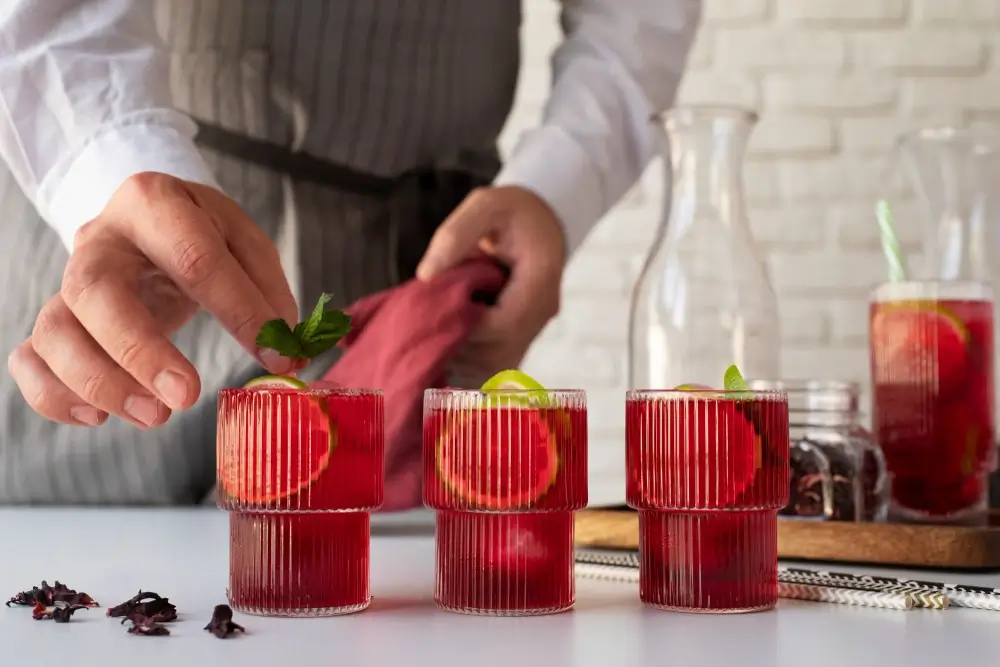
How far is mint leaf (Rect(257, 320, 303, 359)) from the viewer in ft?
2.38

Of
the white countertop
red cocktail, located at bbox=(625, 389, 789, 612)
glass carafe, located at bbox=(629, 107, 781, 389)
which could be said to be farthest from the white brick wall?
red cocktail, located at bbox=(625, 389, 789, 612)

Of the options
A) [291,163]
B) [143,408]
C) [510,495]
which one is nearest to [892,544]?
[510,495]

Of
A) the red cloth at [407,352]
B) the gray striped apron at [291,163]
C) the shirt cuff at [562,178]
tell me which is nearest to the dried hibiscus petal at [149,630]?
the red cloth at [407,352]

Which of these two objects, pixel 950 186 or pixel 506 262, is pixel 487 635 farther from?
pixel 950 186

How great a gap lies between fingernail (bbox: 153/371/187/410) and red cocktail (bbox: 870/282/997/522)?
64cm

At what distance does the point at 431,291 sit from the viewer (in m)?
1.15

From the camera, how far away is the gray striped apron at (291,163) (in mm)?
1560

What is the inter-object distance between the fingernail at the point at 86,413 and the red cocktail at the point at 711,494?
1.56 feet

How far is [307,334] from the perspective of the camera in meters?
0.74

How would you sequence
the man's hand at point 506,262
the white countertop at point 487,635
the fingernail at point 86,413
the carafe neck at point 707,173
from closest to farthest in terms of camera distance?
1. the white countertop at point 487,635
2. the fingernail at point 86,413
3. the man's hand at point 506,262
4. the carafe neck at point 707,173

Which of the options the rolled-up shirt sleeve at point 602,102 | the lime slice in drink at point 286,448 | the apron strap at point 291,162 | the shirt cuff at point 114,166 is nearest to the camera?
the lime slice in drink at point 286,448

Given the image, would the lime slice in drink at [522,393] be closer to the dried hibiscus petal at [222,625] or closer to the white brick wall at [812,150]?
the dried hibiscus petal at [222,625]

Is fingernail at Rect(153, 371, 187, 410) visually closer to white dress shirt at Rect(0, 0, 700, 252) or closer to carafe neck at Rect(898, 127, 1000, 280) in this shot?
white dress shirt at Rect(0, 0, 700, 252)

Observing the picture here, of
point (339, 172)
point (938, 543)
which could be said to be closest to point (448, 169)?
point (339, 172)
